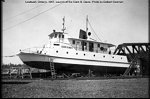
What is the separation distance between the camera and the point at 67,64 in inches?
859

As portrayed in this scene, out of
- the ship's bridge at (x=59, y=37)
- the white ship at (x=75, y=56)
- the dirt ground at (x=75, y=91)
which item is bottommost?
the dirt ground at (x=75, y=91)

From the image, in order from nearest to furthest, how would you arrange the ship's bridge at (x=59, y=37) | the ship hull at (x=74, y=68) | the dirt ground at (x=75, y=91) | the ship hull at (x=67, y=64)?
the dirt ground at (x=75, y=91)
the ship hull at (x=67, y=64)
the ship hull at (x=74, y=68)
the ship's bridge at (x=59, y=37)

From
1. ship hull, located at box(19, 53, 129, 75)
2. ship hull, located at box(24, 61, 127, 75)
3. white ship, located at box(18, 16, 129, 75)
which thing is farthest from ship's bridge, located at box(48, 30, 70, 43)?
ship hull, located at box(24, 61, 127, 75)

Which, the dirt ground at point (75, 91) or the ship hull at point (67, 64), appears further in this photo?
the ship hull at point (67, 64)

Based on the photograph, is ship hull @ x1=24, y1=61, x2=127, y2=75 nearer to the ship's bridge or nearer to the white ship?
the white ship

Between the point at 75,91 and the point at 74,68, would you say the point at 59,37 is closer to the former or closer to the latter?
the point at 74,68

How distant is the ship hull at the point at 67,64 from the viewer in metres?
20.7

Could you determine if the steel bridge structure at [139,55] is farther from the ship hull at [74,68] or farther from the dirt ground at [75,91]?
the dirt ground at [75,91]

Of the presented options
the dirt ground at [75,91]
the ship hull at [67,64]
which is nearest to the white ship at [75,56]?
the ship hull at [67,64]

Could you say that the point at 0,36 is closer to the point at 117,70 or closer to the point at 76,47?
the point at 76,47

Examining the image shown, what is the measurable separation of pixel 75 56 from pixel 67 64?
1.45 m

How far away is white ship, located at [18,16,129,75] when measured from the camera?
2083cm

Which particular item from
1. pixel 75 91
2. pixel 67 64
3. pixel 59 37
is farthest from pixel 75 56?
pixel 75 91

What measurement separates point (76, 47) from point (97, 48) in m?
3.73
